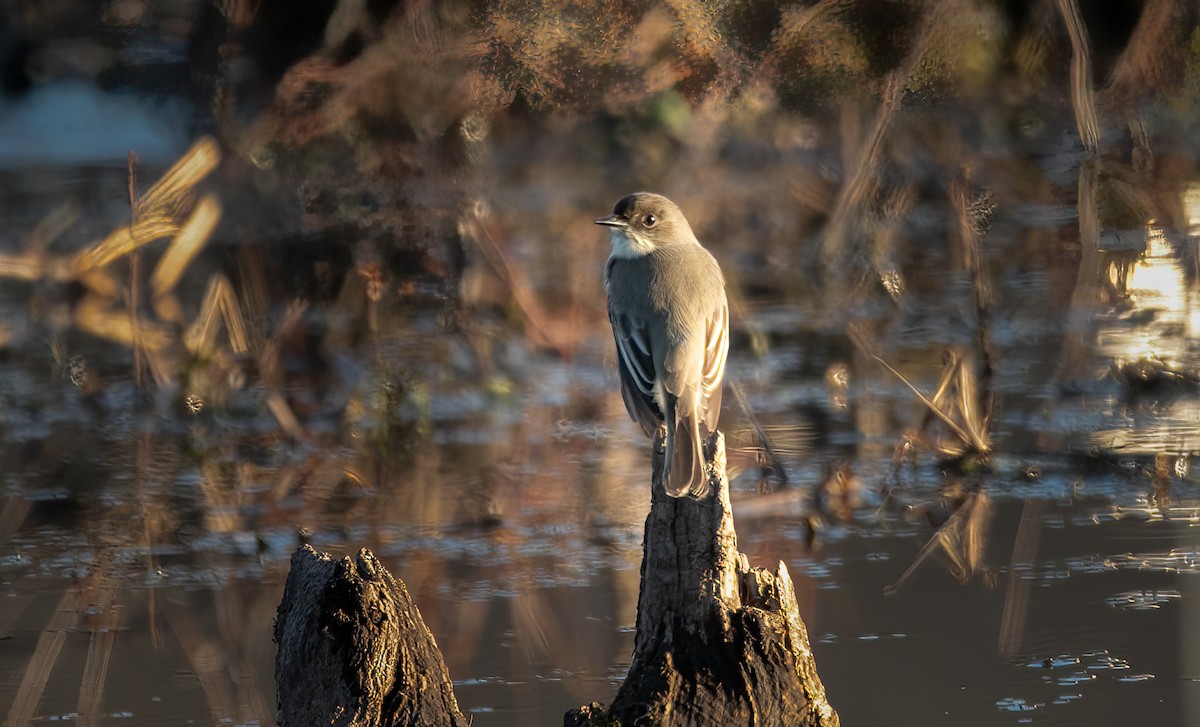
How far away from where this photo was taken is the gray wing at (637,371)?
512 cm

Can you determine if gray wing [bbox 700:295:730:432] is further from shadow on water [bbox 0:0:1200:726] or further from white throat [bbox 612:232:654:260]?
shadow on water [bbox 0:0:1200:726]

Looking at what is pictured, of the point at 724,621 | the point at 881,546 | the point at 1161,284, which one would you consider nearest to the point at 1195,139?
the point at 1161,284

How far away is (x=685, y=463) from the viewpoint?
443cm

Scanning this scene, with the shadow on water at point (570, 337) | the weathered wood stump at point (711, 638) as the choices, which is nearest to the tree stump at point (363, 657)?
the weathered wood stump at point (711, 638)

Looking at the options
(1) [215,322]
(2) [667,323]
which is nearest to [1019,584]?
(2) [667,323]

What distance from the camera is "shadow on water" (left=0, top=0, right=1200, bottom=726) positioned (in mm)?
5801

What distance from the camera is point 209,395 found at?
28.0 feet

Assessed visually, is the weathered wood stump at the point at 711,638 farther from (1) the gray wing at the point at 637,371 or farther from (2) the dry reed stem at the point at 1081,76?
(2) the dry reed stem at the point at 1081,76

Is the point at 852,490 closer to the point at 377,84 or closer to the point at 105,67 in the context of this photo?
the point at 377,84

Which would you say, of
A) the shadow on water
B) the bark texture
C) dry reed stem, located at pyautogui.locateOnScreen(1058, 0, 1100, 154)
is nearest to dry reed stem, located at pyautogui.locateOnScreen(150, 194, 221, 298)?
the shadow on water

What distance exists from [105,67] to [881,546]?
8.13m

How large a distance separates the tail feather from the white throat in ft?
4.01

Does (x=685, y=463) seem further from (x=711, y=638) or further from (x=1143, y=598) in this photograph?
(x=1143, y=598)

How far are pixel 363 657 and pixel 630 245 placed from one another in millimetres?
2247
